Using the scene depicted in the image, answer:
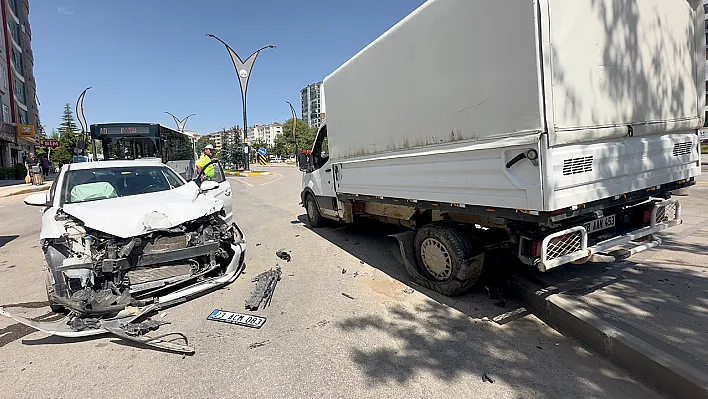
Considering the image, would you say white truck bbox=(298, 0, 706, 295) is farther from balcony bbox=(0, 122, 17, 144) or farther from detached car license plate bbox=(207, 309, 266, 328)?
balcony bbox=(0, 122, 17, 144)

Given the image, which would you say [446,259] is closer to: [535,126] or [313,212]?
[535,126]

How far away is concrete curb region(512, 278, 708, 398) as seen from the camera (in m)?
2.36

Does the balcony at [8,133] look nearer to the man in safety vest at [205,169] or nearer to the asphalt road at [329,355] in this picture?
the man in safety vest at [205,169]

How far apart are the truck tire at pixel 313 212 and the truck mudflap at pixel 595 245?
518 centimetres

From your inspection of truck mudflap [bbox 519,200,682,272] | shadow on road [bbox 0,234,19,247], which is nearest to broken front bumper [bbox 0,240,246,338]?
truck mudflap [bbox 519,200,682,272]

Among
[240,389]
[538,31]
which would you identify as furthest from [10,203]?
[538,31]

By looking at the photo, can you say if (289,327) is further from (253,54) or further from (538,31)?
(253,54)

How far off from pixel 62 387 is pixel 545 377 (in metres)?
3.59

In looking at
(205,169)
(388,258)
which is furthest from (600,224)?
(205,169)

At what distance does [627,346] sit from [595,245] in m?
1.13

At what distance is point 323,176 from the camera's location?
7.34 m

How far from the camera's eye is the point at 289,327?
3631 millimetres

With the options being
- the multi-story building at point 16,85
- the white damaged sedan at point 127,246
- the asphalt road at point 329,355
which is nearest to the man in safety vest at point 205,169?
the white damaged sedan at point 127,246

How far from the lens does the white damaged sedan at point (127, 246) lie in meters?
3.55
